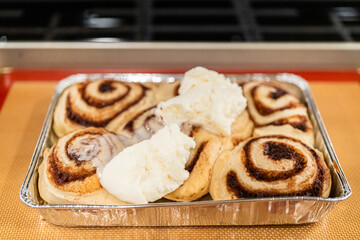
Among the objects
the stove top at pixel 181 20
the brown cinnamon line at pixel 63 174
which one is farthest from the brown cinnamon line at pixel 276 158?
the stove top at pixel 181 20

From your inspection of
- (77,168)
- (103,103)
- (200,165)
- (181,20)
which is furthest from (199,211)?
(181,20)

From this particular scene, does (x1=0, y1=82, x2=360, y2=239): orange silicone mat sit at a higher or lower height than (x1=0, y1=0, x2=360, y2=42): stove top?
lower

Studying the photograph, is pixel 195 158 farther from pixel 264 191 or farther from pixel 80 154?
pixel 80 154

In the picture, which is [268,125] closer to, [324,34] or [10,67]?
[324,34]

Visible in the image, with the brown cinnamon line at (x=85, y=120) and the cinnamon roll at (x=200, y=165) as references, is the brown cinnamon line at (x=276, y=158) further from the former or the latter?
the brown cinnamon line at (x=85, y=120)

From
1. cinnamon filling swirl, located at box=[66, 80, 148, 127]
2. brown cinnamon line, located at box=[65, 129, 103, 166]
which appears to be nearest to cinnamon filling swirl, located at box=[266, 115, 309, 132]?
cinnamon filling swirl, located at box=[66, 80, 148, 127]

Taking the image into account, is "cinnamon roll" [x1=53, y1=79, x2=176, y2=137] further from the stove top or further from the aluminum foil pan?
the stove top
